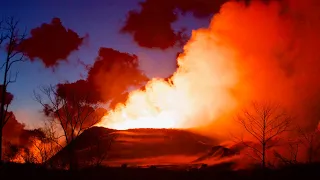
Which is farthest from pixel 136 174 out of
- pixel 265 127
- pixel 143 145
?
pixel 143 145

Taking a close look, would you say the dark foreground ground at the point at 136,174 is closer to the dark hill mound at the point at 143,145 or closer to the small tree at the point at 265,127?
the small tree at the point at 265,127

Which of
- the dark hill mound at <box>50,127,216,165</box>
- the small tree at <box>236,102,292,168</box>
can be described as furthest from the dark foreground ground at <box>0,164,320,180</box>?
the dark hill mound at <box>50,127,216,165</box>

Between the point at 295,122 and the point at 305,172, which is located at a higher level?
the point at 295,122

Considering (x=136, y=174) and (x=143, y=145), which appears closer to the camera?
(x=136, y=174)

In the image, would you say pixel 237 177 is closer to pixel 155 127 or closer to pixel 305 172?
pixel 305 172

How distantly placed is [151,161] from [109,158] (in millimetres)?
7205

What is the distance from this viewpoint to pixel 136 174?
31453 mm

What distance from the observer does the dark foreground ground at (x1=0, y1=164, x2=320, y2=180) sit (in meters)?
25.5

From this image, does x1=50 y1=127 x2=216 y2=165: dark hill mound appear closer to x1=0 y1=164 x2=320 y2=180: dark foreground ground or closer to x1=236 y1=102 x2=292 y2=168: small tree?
x1=236 y1=102 x2=292 y2=168: small tree

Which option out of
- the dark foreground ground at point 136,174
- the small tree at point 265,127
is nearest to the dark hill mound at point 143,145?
the small tree at point 265,127

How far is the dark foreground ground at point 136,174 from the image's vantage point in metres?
25.5

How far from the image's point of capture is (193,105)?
2985 inches

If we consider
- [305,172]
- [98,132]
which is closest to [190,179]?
[305,172]

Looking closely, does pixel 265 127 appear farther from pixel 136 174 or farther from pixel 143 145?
pixel 143 145
